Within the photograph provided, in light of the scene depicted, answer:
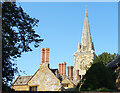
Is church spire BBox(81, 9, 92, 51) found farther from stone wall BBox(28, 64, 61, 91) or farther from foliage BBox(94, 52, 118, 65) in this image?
stone wall BBox(28, 64, 61, 91)

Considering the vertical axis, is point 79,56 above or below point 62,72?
above

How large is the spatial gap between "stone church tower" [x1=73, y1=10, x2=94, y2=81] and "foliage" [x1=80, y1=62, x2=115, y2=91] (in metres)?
68.6

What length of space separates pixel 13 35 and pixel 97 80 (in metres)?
6.65

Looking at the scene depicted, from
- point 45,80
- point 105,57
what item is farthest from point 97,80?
point 105,57

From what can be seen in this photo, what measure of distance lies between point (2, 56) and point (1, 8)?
9.27 ft

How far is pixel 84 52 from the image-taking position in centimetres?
8769

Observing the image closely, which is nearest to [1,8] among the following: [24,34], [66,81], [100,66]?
[24,34]

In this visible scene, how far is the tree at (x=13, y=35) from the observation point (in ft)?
41.0

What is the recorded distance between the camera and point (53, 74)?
3412cm

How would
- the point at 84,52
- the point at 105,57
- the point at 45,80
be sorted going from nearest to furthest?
1. the point at 45,80
2. the point at 105,57
3. the point at 84,52

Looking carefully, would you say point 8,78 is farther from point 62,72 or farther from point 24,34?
point 62,72

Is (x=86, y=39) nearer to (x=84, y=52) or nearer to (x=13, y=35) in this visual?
(x=84, y=52)

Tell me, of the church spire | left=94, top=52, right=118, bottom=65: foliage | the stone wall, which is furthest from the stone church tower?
the stone wall

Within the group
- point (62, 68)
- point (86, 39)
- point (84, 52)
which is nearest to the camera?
point (62, 68)
